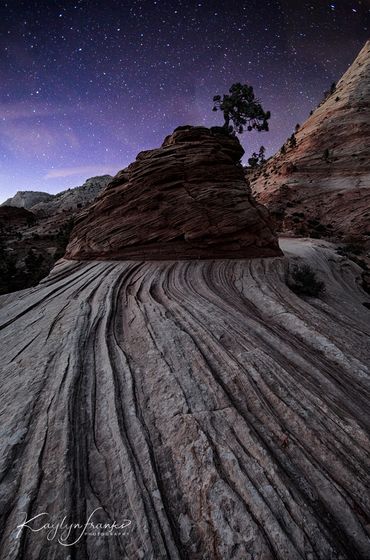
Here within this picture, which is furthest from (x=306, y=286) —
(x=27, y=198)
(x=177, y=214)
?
(x=27, y=198)

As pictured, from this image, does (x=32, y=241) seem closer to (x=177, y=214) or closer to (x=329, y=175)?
(x=177, y=214)

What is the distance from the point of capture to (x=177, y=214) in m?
13.6

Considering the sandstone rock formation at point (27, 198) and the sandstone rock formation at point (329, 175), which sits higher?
the sandstone rock formation at point (27, 198)

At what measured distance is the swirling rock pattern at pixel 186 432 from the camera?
2807 mm

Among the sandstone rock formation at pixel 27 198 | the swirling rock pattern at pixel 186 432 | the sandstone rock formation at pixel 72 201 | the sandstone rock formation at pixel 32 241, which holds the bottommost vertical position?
the swirling rock pattern at pixel 186 432

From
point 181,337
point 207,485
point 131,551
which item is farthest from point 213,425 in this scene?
point 181,337

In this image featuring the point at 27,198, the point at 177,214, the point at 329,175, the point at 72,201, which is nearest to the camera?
the point at 177,214

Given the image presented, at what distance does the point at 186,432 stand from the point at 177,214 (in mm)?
11399

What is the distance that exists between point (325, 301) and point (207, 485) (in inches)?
360

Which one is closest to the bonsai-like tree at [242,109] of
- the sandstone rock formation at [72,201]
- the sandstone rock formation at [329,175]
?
the sandstone rock formation at [329,175]

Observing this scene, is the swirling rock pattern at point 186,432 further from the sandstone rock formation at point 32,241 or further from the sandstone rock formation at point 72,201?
the sandstone rock formation at point 72,201

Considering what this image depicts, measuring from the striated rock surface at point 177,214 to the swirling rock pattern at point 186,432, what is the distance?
5.98m

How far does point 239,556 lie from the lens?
8.64 feet

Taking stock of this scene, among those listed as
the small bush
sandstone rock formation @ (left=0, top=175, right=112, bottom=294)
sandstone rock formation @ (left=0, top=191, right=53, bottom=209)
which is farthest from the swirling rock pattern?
sandstone rock formation @ (left=0, top=191, right=53, bottom=209)
